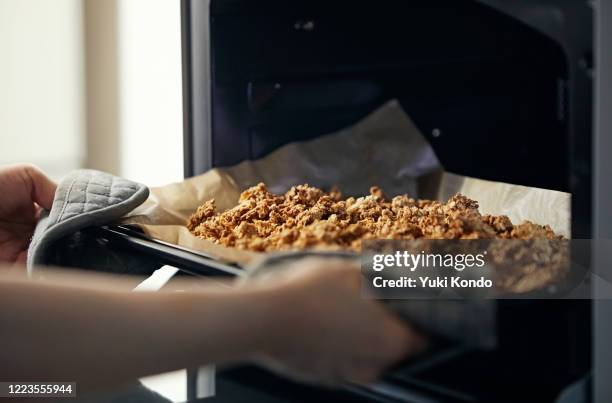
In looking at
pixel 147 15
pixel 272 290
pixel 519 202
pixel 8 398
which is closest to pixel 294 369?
pixel 272 290

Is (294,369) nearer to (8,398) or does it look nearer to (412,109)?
(8,398)

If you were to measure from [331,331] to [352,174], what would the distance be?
2.16 feet

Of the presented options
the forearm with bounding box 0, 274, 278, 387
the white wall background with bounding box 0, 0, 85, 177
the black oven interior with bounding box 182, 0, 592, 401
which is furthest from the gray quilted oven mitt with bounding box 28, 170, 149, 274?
the white wall background with bounding box 0, 0, 85, 177

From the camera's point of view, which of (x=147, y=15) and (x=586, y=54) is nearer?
(x=586, y=54)

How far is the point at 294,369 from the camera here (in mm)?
460

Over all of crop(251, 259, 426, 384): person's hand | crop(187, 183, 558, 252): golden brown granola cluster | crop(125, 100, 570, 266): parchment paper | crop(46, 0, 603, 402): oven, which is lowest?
crop(251, 259, 426, 384): person's hand

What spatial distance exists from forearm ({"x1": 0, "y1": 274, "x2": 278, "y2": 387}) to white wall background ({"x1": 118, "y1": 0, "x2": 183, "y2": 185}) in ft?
2.09

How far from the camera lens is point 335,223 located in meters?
0.73

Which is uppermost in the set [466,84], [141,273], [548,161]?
[466,84]

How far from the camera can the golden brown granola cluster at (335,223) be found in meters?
0.63

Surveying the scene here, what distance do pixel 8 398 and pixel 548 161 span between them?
64cm

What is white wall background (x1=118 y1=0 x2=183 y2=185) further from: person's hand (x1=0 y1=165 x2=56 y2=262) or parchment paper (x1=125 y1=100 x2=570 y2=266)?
person's hand (x1=0 y1=165 x2=56 y2=262)

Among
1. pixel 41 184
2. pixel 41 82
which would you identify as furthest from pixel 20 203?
pixel 41 82

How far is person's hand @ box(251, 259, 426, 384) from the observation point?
45 cm
